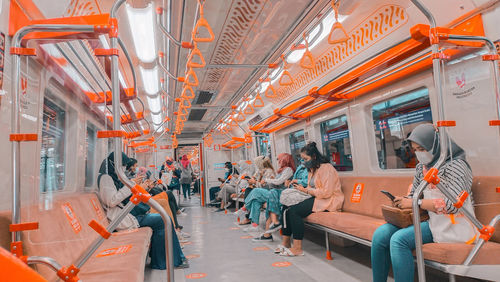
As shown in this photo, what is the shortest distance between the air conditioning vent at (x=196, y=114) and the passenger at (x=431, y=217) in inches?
250

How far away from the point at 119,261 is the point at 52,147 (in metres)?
1.08

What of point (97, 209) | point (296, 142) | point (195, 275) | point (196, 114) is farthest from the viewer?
point (196, 114)

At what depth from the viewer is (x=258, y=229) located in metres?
6.18

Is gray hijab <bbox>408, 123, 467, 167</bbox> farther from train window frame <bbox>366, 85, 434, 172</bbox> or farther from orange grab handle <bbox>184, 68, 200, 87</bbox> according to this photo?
orange grab handle <bbox>184, 68, 200, 87</bbox>

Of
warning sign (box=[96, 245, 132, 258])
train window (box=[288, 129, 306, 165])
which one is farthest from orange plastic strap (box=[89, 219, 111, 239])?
train window (box=[288, 129, 306, 165])

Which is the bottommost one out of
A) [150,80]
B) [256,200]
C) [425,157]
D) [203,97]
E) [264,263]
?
[264,263]

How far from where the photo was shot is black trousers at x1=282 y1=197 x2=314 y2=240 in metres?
4.38

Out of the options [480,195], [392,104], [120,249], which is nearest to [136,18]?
[120,249]

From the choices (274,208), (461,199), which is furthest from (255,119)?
(461,199)

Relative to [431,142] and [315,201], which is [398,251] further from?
[315,201]

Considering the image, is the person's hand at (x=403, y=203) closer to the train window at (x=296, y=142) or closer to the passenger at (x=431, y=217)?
the passenger at (x=431, y=217)

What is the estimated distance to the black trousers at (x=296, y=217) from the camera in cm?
438

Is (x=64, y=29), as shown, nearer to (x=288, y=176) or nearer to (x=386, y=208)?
(x=386, y=208)

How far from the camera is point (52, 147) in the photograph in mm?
1889
